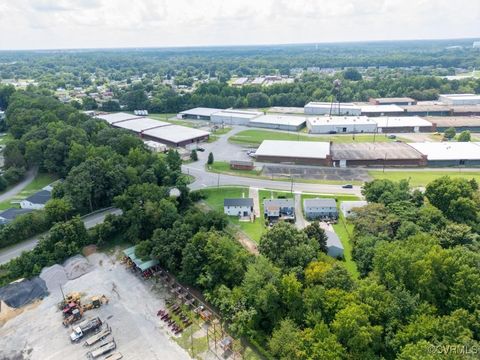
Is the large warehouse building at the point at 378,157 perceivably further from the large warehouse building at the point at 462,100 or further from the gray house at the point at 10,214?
the large warehouse building at the point at 462,100

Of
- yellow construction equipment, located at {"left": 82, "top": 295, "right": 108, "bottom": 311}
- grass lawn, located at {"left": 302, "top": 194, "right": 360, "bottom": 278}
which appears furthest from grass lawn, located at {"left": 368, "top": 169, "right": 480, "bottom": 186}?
yellow construction equipment, located at {"left": 82, "top": 295, "right": 108, "bottom": 311}

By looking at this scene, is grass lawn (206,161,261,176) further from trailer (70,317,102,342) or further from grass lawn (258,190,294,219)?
trailer (70,317,102,342)

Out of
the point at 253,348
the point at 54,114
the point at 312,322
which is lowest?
the point at 253,348

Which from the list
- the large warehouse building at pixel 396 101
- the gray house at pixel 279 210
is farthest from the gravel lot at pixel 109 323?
the large warehouse building at pixel 396 101

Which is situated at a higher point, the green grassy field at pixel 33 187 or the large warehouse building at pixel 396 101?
the green grassy field at pixel 33 187

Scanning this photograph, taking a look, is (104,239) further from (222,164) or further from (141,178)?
(222,164)

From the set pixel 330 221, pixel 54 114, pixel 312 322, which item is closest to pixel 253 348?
pixel 312 322
